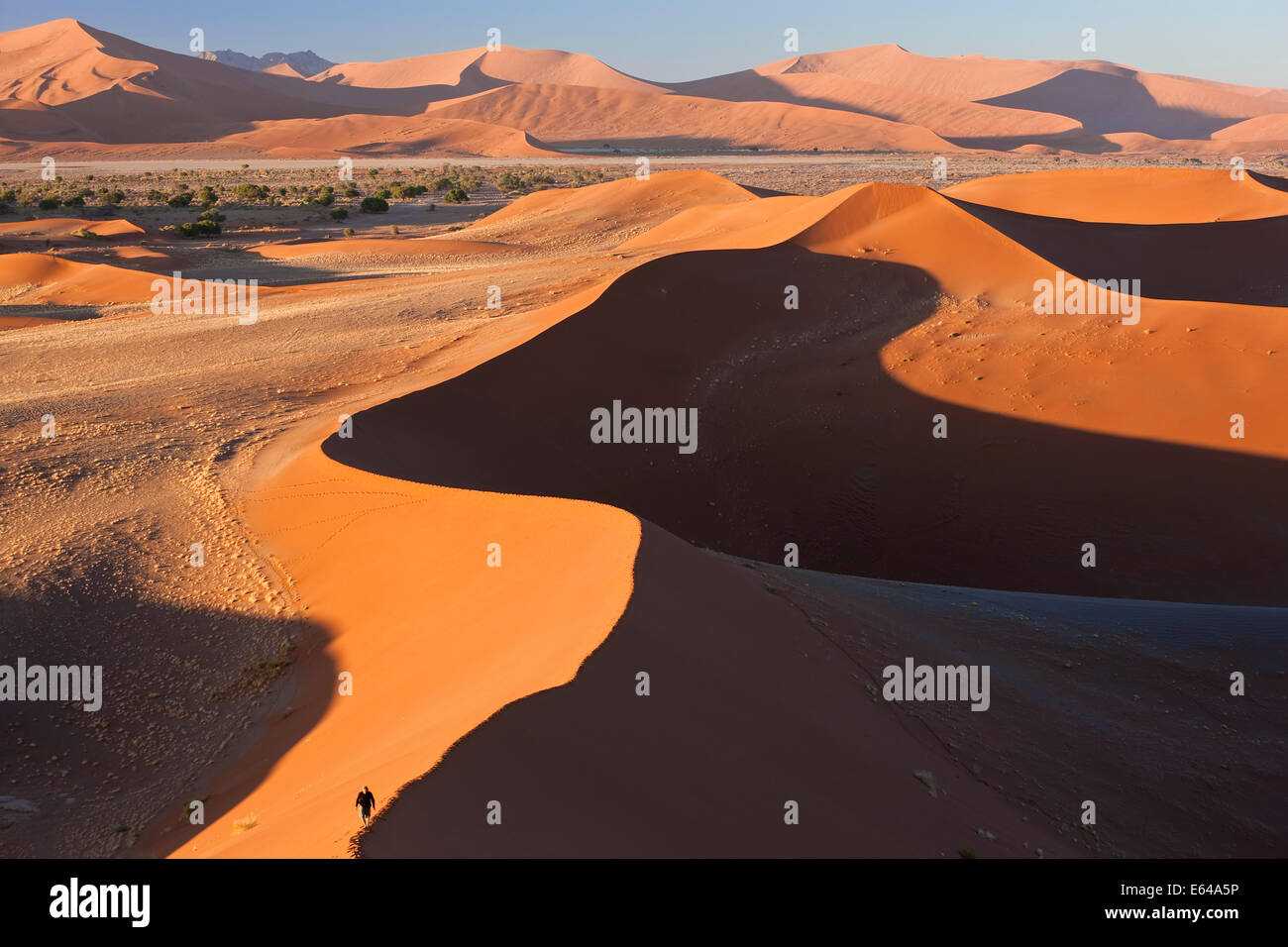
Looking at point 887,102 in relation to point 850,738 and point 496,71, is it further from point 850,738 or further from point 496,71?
point 850,738

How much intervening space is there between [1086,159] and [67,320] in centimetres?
8216

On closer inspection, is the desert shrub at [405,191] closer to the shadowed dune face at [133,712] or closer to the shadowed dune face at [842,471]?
the shadowed dune face at [842,471]

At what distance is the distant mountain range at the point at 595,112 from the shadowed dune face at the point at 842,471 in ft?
228

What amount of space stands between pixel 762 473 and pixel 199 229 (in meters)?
28.5

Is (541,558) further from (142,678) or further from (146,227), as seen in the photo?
(146,227)

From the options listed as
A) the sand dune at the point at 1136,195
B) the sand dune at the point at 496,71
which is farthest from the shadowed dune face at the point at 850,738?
the sand dune at the point at 496,71

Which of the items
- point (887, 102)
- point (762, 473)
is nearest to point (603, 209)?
point (762, 473)

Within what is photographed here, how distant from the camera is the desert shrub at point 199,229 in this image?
33.4m

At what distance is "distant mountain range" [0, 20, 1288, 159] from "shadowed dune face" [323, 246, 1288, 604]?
228 ft

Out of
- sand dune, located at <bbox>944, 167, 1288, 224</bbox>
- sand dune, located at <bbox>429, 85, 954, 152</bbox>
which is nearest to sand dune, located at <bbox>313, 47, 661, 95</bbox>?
sand dune, located at <bbox>429, 85, 954, 152</bbox>

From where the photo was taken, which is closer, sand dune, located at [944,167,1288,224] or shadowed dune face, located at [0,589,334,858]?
shadowed dune face, located at [0,589,334,858]

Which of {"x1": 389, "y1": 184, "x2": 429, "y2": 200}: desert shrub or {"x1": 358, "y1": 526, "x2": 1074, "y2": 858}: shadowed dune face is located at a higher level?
{"x1": 389, "y1": 184, "x2": 429, "y2": 200}: desert shrub

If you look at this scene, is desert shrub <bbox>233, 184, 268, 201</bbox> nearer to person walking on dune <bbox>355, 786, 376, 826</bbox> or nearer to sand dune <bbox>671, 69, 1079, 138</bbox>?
person walking on dune <bbox>355, 786, 376, 826</bbox>

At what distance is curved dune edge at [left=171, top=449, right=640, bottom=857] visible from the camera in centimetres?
479
